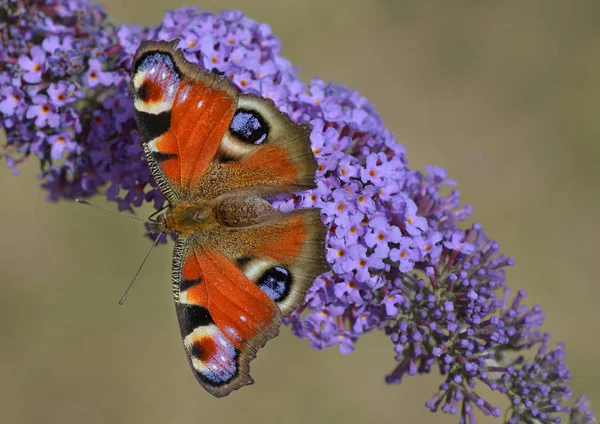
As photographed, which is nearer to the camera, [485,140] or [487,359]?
[487,359]

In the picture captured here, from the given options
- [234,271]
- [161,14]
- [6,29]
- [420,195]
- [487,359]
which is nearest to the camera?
[234,271]

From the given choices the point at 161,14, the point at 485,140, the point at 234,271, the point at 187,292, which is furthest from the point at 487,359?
the point at 161,14

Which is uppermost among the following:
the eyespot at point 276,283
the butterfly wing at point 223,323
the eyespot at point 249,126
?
the eyespot at point 249,126

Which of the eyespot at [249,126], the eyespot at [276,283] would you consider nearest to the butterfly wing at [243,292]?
the eyespot at [276,283]

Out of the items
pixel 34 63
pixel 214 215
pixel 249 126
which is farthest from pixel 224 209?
pixel 34 63

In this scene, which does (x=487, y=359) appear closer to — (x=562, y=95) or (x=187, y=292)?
(x=187, y=292)

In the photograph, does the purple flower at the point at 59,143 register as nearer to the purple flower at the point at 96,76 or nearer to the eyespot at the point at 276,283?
the purple flower at the point at 96,76

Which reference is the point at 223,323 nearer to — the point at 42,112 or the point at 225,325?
the point at 225,325
